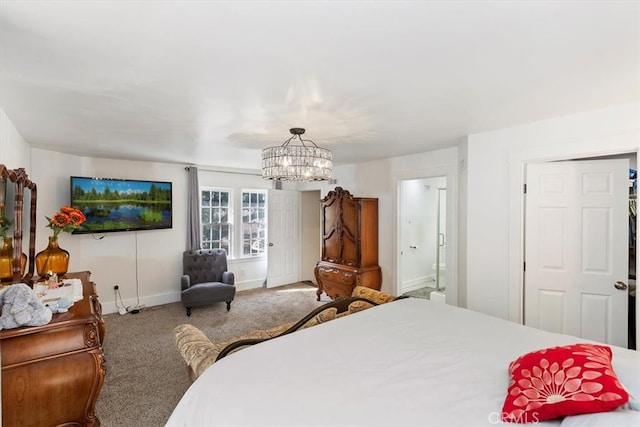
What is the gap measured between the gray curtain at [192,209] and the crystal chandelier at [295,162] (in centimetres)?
283

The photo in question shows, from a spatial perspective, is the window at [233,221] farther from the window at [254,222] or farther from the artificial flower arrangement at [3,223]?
the artificial flower arrangement at [3,223]

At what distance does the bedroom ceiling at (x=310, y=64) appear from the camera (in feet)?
4.15

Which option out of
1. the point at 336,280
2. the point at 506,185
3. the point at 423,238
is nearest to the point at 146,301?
the point at 336,280

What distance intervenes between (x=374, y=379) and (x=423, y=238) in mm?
4903

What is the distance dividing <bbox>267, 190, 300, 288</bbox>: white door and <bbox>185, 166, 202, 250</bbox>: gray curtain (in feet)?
4.50

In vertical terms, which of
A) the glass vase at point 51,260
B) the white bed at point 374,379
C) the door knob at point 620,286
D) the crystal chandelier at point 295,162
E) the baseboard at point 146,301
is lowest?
the baseboard at point 146,301

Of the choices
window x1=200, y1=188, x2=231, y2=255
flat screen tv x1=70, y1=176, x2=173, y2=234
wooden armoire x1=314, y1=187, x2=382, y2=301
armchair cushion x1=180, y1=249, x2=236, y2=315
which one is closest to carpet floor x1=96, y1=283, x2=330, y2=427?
armchair cushion x1=180, y1=249, x2=236, y2=315

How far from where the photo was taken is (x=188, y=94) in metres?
2.13

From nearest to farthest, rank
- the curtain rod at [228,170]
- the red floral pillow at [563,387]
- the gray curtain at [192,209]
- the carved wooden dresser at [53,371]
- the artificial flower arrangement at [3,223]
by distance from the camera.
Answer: the red floral pillow at [563,387], the carved wooden dresser at [53,371], the artificial flower arrangement at [3,223], the gray curtain at [192,209], the curtain rod at [228,170]

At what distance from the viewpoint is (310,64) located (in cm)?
170

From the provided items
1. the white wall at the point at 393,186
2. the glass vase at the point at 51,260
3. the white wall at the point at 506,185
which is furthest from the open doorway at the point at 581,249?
the glass vase at the point at 51,260

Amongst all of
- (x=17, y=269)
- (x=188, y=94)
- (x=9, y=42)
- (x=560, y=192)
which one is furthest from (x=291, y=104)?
(x=560, y=192)

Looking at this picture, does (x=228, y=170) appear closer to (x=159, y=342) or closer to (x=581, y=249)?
(x=159, y=342)

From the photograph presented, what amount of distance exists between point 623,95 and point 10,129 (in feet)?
16.5
